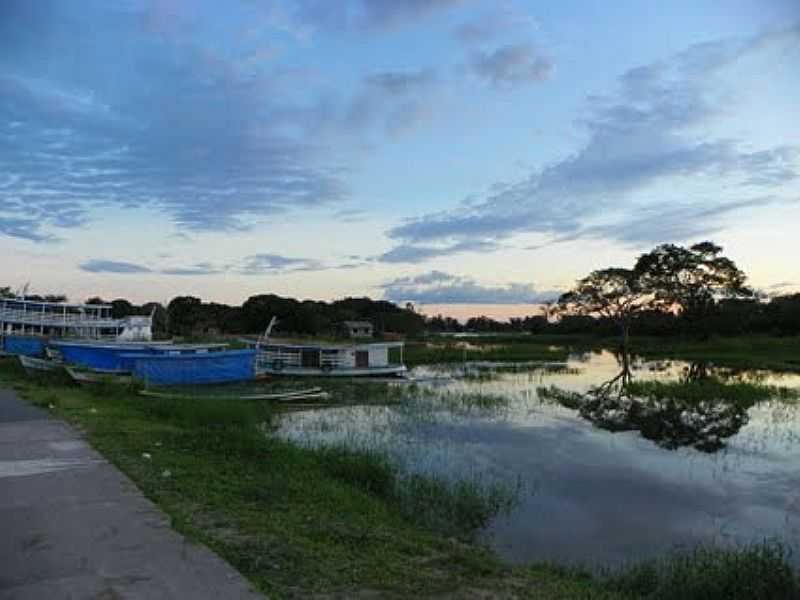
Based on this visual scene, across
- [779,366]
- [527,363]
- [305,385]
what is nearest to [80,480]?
[305,385]

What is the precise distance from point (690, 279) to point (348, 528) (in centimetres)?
6775

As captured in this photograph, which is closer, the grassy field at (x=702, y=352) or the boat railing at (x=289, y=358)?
the boat railing at (x=289, y=358)

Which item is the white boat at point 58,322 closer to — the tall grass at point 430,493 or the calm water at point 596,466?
the calm water at point 596,466

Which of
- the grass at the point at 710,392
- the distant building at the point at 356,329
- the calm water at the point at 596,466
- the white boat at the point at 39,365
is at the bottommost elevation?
the calm water at the point at 596,466

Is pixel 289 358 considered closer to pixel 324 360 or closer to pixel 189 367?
pixel 324 360


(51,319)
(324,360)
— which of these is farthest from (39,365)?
(51,319)

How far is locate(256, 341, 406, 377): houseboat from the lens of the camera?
3363 cm

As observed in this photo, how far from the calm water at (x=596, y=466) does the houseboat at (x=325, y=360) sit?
395 inches

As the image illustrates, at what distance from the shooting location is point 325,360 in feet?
116

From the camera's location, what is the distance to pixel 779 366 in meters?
43.4

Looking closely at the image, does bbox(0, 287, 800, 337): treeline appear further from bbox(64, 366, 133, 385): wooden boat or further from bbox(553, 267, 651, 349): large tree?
bbox(64, 366, 133, 385): wooden boat

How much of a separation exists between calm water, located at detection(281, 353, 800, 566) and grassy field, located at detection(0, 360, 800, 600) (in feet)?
3.15

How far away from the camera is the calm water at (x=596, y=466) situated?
9391 millimetres

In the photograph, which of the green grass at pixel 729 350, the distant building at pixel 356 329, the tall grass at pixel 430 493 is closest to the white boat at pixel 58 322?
the distant building at pixel 356 329
